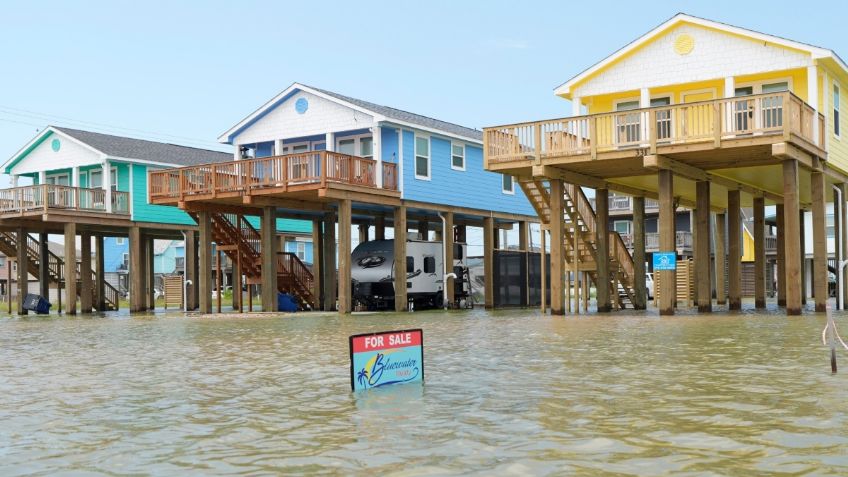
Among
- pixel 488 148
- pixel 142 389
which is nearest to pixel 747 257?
pixel 488 148

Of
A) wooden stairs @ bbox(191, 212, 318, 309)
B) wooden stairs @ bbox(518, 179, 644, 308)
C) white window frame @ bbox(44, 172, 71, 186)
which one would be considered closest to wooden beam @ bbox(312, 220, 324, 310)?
wooden stairs @ bbox(191, 212, 318, 309)

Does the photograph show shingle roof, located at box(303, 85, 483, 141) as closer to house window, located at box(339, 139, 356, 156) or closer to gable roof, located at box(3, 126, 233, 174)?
house window, located at box(339, 139, 356, 156)

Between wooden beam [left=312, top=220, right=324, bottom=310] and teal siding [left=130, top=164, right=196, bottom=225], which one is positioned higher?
teal siding [left=130, top=164, right=196, bottom=225]

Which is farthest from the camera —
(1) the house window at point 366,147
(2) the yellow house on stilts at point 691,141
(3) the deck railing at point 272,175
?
Answer: (1) the house window at point 366,147

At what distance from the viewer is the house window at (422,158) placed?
127 ft

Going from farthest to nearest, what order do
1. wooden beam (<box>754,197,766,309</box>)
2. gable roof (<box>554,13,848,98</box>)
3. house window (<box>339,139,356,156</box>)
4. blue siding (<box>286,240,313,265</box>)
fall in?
blue siding (<box>286,240,313,265</box>), house window (<box>339,139,356,156</box>), wooden beam (<box>754,197,766,309</box>), gable roof (<box>554,13,848,98</box>)

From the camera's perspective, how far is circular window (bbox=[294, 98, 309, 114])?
3912cm

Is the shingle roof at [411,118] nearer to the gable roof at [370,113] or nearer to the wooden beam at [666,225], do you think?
the gable roof at [370,113]

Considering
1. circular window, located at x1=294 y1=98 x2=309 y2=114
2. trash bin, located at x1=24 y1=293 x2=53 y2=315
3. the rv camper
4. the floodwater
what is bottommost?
the floodwater

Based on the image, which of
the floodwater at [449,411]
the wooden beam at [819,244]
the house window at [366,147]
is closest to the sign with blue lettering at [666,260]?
the wooden beam at [819,244]

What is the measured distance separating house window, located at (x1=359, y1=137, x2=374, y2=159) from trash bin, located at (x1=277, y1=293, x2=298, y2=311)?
6313mm

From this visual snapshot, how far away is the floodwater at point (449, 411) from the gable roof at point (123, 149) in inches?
1123

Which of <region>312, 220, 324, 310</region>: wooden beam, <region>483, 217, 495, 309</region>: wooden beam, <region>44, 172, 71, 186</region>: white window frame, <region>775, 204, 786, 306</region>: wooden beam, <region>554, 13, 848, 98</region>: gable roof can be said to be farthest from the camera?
<region>44, 172, 71, 186</region>: white window frame

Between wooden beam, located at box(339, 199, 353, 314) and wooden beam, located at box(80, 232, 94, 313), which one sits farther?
wooden beam, located at box(80, 232, 94, 313)
